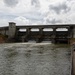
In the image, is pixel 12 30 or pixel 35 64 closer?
pixel 35 64

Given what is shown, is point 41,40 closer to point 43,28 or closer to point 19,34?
point 43,28

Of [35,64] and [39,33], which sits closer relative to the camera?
[35,64]

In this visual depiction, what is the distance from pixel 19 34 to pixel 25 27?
11.3ft

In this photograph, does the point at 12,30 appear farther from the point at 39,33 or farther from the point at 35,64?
the point at 35,64

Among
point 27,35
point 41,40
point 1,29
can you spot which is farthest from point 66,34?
point 1,29

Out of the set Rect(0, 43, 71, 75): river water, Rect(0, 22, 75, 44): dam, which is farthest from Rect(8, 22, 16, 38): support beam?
Rect(0, 43, 71, 75): river water

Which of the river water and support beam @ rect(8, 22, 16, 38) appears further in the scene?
support beam @ rect(8, 22, 16, 38)

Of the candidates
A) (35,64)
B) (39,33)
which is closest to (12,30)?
(39,33)

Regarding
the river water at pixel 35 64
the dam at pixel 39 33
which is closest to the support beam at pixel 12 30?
the dam at pixel 39 33

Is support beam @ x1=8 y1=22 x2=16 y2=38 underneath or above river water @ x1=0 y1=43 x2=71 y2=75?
above

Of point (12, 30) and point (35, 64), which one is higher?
point (12, 30)

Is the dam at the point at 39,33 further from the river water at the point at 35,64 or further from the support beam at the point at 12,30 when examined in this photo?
the river water at the point at 35,64

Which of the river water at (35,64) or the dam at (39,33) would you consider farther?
the dam at (39,33)

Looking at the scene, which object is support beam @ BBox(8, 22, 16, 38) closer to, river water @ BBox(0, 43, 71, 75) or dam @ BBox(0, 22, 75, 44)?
dam @ BBox(0, 22, 75, 44)
